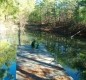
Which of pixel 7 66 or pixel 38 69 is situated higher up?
pixel 7 66

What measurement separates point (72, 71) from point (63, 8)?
49866mm

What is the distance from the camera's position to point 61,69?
17391 mm

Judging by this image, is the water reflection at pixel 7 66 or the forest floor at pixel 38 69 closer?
the water reflection at pixel 7 66

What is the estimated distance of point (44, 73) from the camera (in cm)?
1582

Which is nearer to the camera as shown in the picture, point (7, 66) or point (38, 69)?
point (38, 69)

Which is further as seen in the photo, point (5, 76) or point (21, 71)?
point (21, 71)

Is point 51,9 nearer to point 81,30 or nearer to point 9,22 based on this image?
point 9,22

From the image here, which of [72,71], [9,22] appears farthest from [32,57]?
[9,22]

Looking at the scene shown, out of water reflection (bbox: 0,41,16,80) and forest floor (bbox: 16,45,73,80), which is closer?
water reflection (bbox: 0,41,16,80)

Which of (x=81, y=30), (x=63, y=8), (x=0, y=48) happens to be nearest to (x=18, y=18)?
(x=63, y=8)

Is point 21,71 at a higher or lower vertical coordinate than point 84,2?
lower

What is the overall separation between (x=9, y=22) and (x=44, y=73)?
42017 millimetres

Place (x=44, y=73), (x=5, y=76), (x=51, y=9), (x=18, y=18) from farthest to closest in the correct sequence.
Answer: (x=51, y=9)
(x=18, y=18)
(x=44, y=73)
(x=5, y=76)

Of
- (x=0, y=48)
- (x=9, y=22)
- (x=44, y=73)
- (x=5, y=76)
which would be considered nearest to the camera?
(x=5, y=76)
